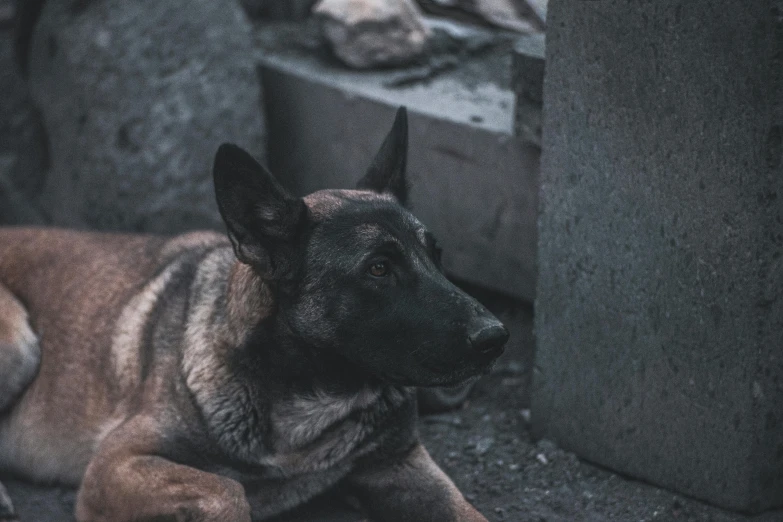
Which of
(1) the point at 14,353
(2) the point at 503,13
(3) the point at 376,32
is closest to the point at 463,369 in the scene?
(1) the point at 14,353

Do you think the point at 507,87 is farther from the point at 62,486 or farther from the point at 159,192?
the point at 62,486

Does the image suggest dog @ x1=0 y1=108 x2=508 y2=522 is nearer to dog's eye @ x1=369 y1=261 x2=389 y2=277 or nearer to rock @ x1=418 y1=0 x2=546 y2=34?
dog's eye @ x1=369 y1=261 x2=389 y2=277

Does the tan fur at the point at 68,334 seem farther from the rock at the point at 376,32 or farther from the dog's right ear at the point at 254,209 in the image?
the rock at the point at 376,32

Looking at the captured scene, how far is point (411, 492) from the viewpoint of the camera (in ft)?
12.6

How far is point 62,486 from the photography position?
4414 mm

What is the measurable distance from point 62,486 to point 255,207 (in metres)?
1.78

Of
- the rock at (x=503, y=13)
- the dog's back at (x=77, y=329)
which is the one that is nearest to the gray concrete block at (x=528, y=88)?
the dog's back at (x=77, y=329)

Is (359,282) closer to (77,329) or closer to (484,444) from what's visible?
(484,444)

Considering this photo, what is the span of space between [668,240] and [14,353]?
269 cm

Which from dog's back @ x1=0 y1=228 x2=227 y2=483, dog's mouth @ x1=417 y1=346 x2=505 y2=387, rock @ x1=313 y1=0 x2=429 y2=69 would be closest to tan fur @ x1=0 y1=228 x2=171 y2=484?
dog's back @ x1=0 y1=228 x2=227 y2=483

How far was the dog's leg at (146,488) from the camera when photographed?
3438mm

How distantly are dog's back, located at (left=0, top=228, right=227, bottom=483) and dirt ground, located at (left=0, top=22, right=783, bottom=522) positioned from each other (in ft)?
0.62

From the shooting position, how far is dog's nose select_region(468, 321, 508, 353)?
3283 millimetres

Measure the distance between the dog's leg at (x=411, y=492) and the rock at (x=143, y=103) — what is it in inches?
95.7
